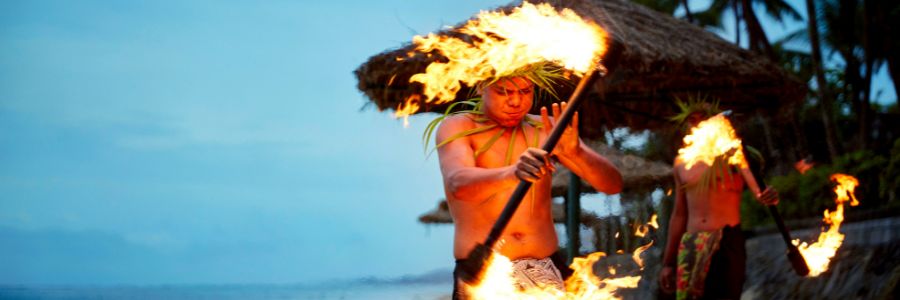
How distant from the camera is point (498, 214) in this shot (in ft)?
10.7

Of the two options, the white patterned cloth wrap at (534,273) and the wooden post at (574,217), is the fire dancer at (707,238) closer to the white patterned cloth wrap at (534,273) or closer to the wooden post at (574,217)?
the wooden post at (574,217)

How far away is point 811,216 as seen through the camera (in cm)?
1166

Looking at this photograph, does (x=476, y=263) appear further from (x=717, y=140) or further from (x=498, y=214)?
(x=717, y=140)

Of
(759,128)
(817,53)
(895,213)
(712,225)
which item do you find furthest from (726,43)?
(759,128)

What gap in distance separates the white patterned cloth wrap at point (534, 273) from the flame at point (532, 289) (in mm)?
15

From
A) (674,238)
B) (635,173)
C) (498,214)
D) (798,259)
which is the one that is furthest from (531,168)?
(635,173)

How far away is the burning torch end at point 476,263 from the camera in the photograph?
3023 mm

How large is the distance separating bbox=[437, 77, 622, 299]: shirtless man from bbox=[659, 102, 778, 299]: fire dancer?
322cm

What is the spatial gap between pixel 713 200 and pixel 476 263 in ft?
12.4

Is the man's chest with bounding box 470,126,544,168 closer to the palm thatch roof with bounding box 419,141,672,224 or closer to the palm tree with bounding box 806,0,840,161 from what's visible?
the palm thatch roof with bounding box 419,141,672,224

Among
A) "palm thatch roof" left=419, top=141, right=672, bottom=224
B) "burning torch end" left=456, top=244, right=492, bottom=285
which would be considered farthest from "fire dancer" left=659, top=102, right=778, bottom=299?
"palm thatch roof" left=419, top=141, right=672, bottom=224

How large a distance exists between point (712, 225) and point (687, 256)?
10.2 inches

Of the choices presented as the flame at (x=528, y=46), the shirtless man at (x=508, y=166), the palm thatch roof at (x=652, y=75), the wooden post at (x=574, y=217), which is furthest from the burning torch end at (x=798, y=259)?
the flame at (x=528, y=46)

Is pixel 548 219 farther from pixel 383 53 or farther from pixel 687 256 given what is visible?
pixel 383 53
